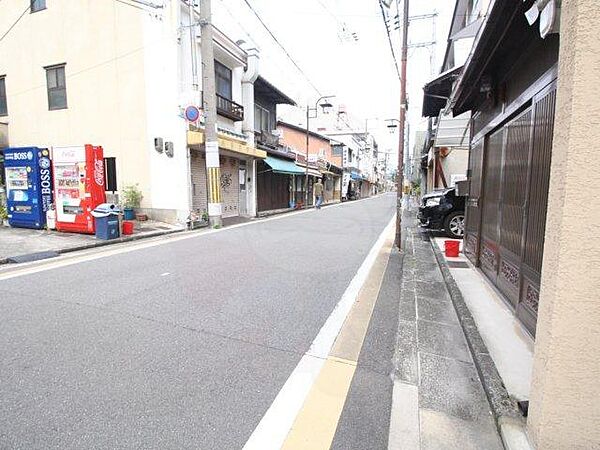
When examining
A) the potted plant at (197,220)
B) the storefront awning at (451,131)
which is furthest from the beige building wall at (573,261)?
the potted plant at (197,220)

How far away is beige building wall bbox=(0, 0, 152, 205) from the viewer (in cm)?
1334

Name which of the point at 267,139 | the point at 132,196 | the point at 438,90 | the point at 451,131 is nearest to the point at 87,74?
the point at 132,196

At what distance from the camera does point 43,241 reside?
9055 mm

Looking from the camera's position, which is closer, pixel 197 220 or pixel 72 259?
pixel 72 259

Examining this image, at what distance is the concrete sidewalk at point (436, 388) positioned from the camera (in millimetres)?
2260

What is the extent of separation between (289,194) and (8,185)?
1657cm

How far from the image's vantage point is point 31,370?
9.61ft

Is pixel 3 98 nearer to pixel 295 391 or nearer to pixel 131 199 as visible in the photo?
pixel 131 199

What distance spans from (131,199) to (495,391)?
13435 mm

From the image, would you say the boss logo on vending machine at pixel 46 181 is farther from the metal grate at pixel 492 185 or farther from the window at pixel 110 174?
the metal grate at pixel 492 185

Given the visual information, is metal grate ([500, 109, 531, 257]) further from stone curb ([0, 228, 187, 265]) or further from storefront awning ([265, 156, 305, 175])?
storefront awning ([265, 156, 305, 175])

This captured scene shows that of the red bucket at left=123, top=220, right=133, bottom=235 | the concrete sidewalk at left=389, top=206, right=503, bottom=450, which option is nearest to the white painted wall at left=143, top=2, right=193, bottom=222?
the red bucket at left=123, top=220, right=133, bottom=235

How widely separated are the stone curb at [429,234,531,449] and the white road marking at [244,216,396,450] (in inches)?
51.6

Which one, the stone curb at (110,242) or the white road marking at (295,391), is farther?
the stone curb at (110,242)
